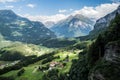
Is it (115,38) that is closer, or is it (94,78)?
(94,78)

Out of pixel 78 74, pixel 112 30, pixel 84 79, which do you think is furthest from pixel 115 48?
pixel 78 74

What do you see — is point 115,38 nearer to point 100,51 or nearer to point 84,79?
point 100,51

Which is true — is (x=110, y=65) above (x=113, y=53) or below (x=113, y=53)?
below

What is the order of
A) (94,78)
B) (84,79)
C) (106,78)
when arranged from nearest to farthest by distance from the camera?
(106,78) < (94,78) < (84,79)

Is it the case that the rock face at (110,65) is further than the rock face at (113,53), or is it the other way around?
the rock face at (113,53)

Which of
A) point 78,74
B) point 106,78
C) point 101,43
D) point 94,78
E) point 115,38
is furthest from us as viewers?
point 78,74

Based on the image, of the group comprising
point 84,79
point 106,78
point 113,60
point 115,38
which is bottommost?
point 84,79

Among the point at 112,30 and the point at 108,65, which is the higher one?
the point at 112,30

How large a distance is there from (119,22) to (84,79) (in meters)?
34.3

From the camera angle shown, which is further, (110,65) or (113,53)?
(113,53)

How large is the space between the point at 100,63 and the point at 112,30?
63.2 ft

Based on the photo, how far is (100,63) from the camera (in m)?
96.6

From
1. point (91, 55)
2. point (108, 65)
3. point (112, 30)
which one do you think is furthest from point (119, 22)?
point (108, 65)

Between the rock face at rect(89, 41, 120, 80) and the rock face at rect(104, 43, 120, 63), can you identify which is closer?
the rock face at rect(89, 41, 120, 80)
